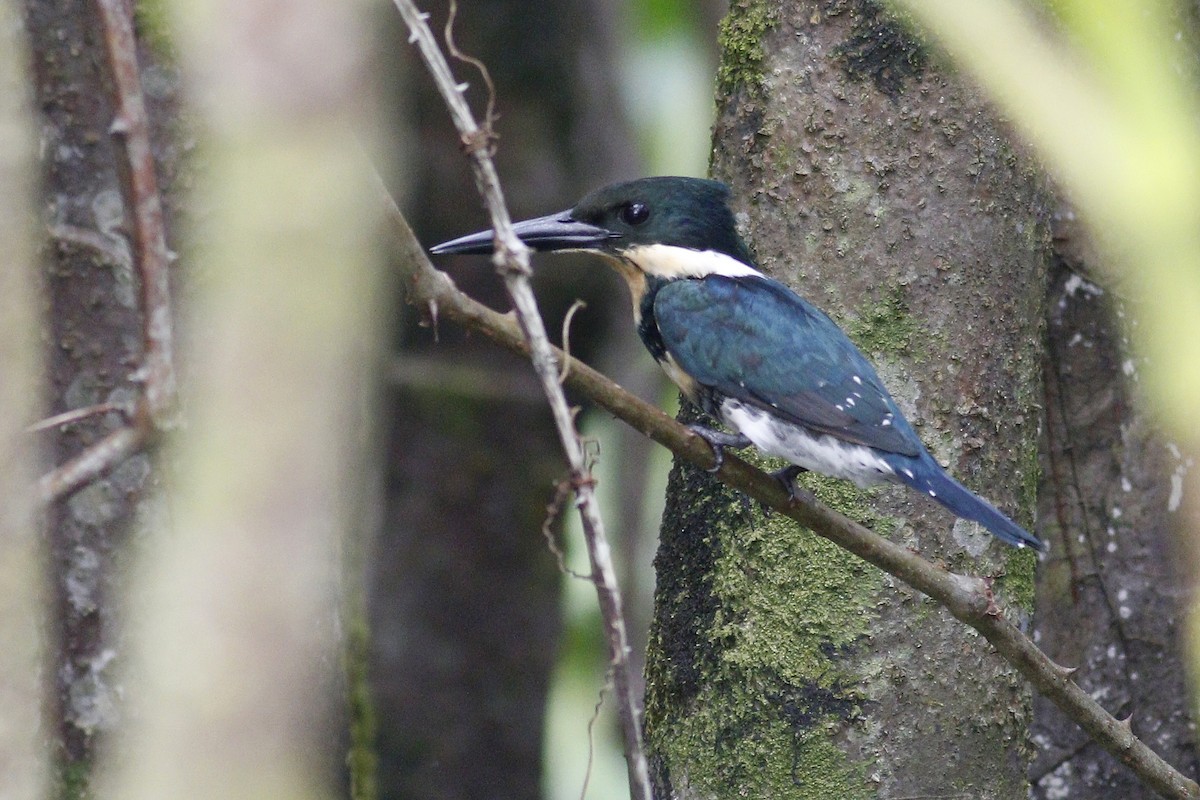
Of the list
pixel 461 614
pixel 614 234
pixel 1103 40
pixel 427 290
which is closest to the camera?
pixel 1103 40

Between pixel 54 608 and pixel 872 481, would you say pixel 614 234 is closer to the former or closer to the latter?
pixel 872 481

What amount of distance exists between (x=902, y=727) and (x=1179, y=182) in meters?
1.98

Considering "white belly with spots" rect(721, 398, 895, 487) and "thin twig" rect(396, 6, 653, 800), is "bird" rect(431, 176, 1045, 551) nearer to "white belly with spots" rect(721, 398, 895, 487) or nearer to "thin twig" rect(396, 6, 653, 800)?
"white belly with spots" rect(721, 398, 895, 487)

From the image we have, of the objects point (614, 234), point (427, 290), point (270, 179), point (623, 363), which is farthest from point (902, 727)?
point (623, 363)

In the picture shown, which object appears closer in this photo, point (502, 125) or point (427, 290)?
point (427, 290)

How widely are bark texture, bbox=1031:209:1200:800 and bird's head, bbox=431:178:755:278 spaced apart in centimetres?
87

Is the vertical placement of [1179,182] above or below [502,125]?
below

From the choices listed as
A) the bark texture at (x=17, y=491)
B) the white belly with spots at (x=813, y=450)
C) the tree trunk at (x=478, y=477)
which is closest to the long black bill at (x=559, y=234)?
the white belly with spots at (x=813, y=450)

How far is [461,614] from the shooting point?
17.8 feet

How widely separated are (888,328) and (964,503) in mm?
511

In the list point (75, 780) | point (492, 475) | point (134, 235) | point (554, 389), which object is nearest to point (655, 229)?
point (554, 389)

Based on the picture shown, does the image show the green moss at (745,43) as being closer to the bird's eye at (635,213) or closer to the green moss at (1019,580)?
the bird's eye at (635,213)

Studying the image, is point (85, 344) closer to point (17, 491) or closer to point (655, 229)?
point (655, 229)

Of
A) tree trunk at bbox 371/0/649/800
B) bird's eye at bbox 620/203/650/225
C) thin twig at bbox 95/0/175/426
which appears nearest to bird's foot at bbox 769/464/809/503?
bird's eye at bbox 620/203/650/225
